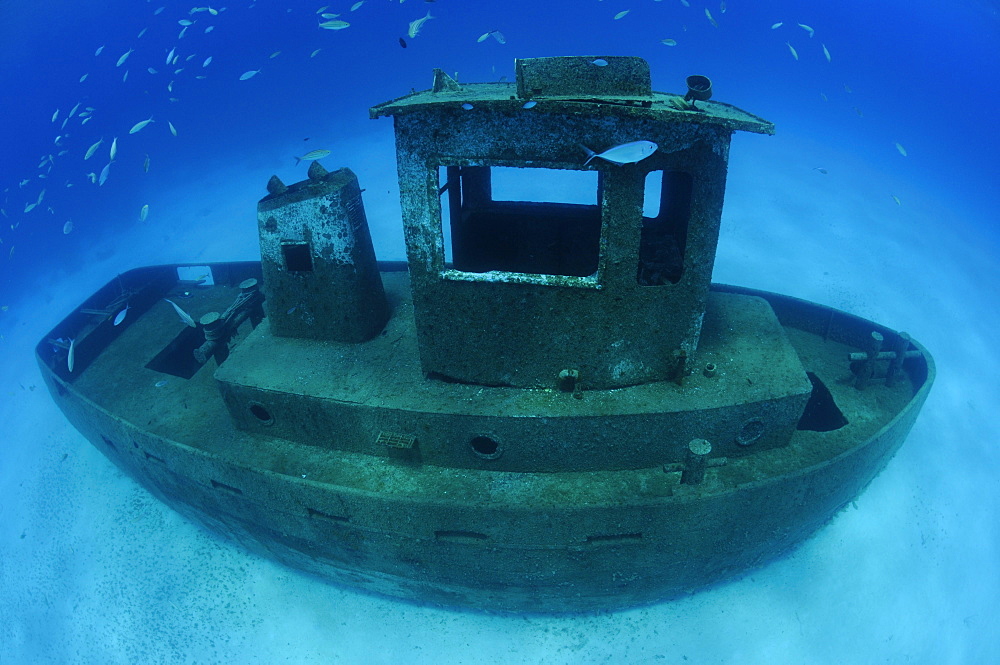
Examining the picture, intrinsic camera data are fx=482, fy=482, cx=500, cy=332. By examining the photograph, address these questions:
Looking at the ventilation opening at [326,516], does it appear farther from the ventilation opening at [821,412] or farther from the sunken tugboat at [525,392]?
the ventilation opening at [821,412]

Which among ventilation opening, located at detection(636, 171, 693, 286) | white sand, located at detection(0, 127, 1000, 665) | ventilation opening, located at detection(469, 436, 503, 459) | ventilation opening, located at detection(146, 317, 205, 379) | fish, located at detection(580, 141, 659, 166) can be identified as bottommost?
white sand, located at detection(0, 127, 1000, 665)

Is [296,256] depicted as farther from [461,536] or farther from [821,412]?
[821,412]

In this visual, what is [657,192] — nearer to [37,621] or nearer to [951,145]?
[37,621]

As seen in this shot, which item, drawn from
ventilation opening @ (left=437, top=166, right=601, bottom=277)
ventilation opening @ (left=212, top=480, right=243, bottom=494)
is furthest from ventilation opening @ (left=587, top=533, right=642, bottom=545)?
ventilation opening @ (left=212, top=480, right=243, bottom=494)

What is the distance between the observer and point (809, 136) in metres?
33.0

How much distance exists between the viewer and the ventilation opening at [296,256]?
20.1 ft

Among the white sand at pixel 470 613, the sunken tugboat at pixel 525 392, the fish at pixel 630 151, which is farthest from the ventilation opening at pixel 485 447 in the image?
Answer: the fish at pixel 630 151

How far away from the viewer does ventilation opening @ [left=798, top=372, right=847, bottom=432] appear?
23.0 ft

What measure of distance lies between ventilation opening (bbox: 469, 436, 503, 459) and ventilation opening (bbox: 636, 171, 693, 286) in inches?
100

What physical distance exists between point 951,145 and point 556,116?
5429cm

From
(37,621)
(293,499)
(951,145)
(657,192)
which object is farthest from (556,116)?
(951,145)

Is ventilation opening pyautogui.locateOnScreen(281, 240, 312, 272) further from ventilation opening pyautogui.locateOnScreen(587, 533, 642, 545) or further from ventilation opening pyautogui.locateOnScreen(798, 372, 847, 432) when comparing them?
ventilation opening pyautogui.locateOnScreen(798, 372, 847, 432)

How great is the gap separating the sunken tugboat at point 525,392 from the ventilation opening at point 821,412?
0.22 ft

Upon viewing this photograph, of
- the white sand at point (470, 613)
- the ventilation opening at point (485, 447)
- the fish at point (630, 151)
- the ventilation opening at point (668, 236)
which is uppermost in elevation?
the fish at point (630, 151)
